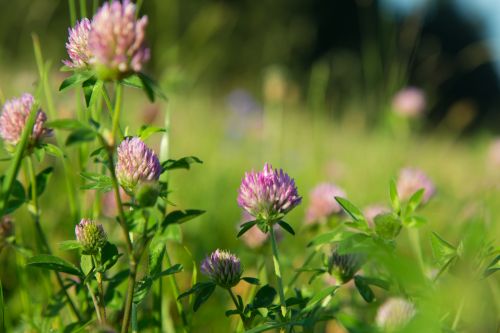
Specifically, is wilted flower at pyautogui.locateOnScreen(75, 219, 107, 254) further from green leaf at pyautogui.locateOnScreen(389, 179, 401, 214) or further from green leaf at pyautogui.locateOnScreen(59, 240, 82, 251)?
green leaf at pyautogui.locateOnScreen(389, 179, 401, 214)

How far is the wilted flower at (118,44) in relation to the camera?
529 mm

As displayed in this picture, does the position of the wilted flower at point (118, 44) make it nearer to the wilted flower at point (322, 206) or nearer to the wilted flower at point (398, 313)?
the wilted flower at point (398, 313)

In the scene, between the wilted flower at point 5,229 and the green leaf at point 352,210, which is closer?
the green leaf at point 352,210

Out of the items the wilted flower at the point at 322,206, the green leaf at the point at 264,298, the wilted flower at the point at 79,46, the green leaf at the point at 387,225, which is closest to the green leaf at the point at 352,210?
the green leaf at the point at 387,225

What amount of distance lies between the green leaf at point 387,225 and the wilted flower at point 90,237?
0.32m

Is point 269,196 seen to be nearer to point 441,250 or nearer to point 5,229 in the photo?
point 441,250

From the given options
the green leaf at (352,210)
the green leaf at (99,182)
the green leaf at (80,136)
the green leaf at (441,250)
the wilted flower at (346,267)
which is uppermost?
the green leaf at (80,136)

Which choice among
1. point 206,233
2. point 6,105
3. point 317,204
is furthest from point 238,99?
point 6,105

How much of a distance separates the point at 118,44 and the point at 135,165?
16 centimetres

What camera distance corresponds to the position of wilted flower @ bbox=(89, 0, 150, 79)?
529mm

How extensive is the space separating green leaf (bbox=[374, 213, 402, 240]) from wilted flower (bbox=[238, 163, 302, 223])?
0.10m

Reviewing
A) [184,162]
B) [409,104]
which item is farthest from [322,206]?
[409,104]

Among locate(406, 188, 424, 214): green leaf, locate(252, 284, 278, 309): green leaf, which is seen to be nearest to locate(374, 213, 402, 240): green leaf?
locate(406, 188, 424, 214): green leaf

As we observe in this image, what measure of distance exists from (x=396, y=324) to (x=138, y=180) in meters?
0.32
